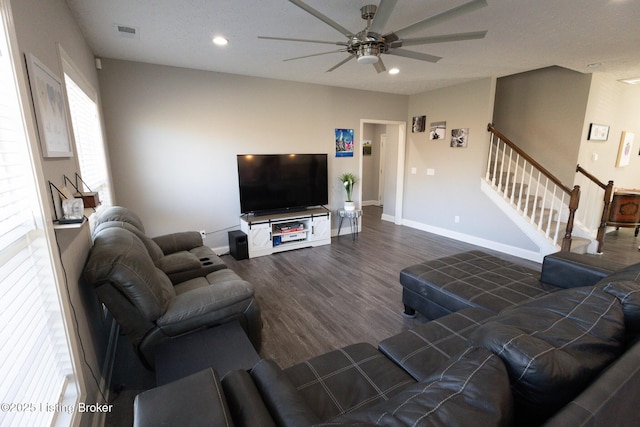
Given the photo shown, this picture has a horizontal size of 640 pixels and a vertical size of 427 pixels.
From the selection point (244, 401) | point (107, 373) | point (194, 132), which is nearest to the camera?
point (244, 401)

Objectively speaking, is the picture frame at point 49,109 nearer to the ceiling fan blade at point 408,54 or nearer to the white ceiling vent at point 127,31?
the white ceiling vent at point 127,31

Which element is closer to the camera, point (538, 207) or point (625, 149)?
point (538, 207)

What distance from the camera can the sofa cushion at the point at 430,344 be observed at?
1495 millimetres

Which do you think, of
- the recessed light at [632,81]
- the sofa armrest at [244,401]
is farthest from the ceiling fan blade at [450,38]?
the recessed light at [632,81]

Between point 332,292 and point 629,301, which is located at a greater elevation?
point 629,301

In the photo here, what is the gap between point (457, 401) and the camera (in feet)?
2.67

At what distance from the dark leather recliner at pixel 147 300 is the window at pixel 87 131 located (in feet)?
3.20

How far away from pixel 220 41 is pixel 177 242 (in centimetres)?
224

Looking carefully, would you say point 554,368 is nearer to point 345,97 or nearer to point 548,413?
point 548,413

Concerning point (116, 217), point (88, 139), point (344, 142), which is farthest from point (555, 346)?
point (344, 142)

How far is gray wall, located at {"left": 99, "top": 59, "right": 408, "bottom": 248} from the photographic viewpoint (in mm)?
3777

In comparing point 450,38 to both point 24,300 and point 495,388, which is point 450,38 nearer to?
point 495,388

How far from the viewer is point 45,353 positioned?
1204 mm

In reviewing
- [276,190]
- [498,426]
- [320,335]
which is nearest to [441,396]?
[498,426]
